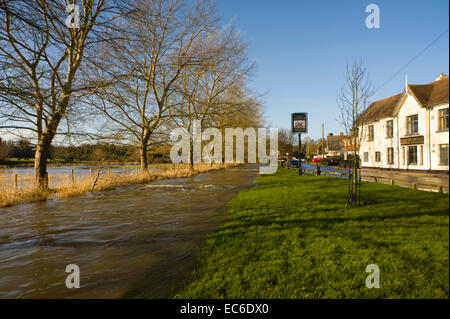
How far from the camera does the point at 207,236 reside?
6.07 meters

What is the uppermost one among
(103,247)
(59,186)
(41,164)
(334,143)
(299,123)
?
(334,143)

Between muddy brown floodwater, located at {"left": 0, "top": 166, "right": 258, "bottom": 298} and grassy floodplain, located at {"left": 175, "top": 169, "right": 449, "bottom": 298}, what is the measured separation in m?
0.63

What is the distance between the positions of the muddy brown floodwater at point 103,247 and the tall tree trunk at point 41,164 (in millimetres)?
2389

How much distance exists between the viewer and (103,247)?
18.6ft

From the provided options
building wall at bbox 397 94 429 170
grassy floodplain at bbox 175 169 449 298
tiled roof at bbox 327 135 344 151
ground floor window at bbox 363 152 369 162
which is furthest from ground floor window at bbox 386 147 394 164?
tiled roof at bbox 327 135 344 151

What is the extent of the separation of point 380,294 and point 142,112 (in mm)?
20695

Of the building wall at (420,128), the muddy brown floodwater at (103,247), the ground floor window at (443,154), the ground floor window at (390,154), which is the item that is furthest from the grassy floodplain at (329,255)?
the ground floor window at (390,154)

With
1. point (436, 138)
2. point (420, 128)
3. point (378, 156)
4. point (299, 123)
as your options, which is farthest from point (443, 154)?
point (378, 156)

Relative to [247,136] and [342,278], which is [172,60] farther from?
[247,136]

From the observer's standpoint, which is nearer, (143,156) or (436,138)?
(436,138)

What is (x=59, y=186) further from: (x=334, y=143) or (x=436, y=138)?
(x=334, y=143)

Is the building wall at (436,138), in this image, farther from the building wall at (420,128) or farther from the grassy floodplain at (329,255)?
the grassy floodplain at (329,255)

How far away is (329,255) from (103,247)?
473 centimetres

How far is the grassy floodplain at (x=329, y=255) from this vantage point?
100 inches
